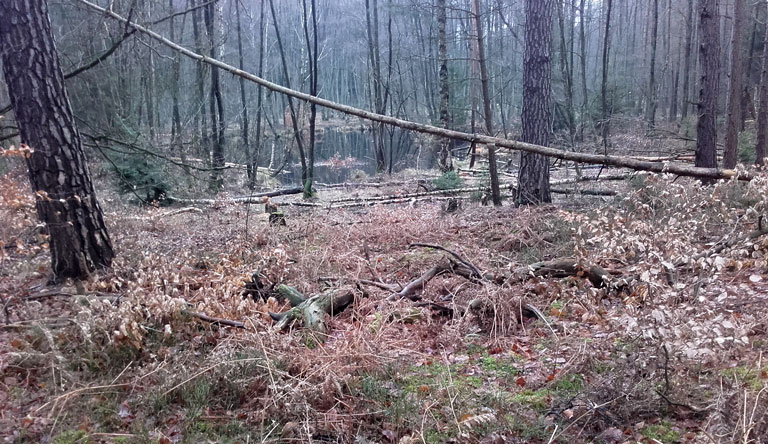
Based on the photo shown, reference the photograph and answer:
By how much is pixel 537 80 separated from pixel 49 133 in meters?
8.22

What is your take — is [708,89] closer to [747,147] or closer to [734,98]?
[734,98]

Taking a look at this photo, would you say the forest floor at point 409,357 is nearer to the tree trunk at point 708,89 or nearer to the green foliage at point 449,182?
the tree trunk at point 708,89

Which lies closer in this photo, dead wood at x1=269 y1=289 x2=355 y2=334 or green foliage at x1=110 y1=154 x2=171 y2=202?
dead wood at x1=269 y1=289 x2=355 y2=334

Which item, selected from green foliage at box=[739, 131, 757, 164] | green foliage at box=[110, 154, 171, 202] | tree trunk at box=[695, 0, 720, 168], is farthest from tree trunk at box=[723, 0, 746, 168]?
green foliage at box=[110, 154, 171, 202]

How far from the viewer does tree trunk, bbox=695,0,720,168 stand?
33.9 ft

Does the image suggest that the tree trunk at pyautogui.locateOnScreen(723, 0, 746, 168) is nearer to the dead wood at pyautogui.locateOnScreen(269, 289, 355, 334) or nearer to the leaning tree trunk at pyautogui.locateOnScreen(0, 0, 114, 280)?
the dead wood at pyautogui.locateOnScreen(269, 289, 355, 334)

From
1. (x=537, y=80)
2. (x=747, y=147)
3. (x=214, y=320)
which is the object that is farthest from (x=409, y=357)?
(x=747, y=147)

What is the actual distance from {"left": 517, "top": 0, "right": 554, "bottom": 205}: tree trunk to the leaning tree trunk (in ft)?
24.7

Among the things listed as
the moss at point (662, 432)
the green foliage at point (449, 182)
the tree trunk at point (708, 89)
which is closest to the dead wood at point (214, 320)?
the moss at point (662, 432)

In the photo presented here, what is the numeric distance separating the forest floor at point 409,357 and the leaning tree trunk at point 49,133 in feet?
1.63

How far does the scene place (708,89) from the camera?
10.5 m

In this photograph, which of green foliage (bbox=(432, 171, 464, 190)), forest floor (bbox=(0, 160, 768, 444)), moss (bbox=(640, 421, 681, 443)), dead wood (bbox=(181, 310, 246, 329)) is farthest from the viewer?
green foliage (bbox=(432, 171, 464, 190))

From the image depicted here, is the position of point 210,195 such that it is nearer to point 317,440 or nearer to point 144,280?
point 144,280

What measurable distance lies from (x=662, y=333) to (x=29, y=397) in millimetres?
4054
